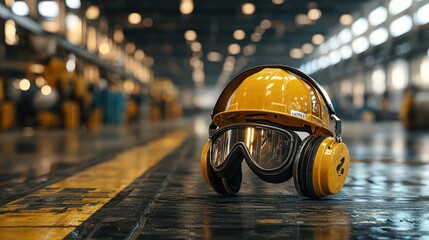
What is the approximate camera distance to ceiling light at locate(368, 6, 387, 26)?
4138 cm

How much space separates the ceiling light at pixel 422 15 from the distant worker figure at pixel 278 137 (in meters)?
29.7

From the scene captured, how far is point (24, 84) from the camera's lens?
2792cm

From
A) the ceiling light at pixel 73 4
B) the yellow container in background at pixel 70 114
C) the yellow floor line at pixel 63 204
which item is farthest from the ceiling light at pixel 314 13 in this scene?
the yellow floor line at pixel 63 204

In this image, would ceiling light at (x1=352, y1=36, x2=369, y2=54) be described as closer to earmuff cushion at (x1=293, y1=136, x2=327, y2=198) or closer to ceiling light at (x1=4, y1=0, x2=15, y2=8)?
ceiling light at (x1=4, y1=0, x2=15, y2=8)

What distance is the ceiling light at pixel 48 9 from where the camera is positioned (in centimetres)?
2958

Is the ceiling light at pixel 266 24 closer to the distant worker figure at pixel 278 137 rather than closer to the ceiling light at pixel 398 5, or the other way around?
the ceiling light at pixel 398 5

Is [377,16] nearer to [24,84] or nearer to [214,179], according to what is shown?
[24,84]

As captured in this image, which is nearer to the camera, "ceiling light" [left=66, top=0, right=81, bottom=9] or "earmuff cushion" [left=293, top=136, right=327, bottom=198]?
"earmuff cushion" [left=293, top=136, right=327, bottom=198]

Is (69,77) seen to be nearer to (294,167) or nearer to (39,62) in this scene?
(39,62)

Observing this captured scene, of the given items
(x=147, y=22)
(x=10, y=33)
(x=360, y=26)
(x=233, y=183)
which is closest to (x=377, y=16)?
(x=360, y=26)

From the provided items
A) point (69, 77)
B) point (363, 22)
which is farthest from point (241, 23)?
point (69, 77)

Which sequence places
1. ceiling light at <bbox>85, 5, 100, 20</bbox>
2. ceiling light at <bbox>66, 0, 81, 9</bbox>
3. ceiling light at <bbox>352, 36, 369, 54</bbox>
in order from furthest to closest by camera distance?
ceiling light at <bbox>352, 36, 369, 54</bbox>
ceiling light at <bbox>85, 5, 100, 20</bbox>
ceiling light at <bbox>66, 0, 81, 9</bbox>

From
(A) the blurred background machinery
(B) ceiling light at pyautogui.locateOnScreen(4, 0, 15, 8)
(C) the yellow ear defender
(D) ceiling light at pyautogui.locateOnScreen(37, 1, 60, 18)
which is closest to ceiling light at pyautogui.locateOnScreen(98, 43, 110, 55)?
(A) the blurred background machinery

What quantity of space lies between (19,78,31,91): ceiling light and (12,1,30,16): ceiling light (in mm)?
3208
